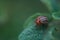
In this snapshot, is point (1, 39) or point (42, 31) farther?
point (1, 39)

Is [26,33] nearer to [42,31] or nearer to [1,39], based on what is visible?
[42,31]

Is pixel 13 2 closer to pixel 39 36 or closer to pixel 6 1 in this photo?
pixel 6 1

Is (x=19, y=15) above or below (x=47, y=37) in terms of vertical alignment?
above

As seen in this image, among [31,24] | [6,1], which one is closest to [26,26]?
[31,24]

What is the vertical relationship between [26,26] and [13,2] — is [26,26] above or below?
below

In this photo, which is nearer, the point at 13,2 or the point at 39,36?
the point at 39,36

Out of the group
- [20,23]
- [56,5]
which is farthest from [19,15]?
[56,5]
